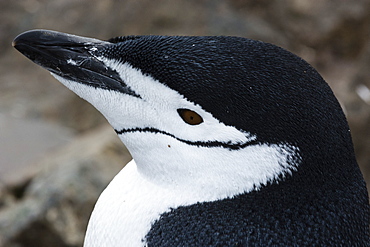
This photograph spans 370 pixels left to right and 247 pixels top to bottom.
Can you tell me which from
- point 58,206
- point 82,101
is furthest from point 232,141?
point 82,101

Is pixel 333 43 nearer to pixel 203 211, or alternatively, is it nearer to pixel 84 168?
pixel 84 168

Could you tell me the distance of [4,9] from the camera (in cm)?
567

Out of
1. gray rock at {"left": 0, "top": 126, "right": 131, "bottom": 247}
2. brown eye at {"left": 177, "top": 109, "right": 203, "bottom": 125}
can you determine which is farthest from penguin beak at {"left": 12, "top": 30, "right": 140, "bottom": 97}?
gray rock at {"left": 0, "top": 126, "right": 131, "bottom": 247}

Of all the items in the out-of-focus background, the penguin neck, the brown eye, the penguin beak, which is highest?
the out-of-focus background

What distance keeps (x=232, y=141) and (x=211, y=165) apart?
0.07 m

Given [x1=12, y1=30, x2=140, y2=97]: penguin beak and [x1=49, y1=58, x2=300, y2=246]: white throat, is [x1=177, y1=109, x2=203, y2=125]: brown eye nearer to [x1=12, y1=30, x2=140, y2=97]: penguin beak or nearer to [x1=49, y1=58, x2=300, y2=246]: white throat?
[x1=49, y1=58, x2=300, y2=246]: white throat

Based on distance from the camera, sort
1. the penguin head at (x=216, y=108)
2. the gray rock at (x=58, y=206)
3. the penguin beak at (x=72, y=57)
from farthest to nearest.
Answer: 1. the gray rock at (x=58, y=206)
2. the penguin beak at (x=72, y=57)
3. the penguin head at (x=216, y=108)

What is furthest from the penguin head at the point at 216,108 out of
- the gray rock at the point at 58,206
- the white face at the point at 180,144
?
the gray rock at the point at 58,206

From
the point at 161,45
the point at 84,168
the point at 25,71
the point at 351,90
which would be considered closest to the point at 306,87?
the point at 161,45

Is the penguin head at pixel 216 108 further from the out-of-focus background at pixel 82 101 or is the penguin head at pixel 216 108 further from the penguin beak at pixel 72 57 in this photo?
the out-of-focus background at pixel 82 101

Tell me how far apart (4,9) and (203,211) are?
517 centimetres

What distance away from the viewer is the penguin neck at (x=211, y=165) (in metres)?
1.03

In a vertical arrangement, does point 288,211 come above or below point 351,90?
below

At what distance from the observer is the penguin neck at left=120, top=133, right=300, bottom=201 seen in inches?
40.6
